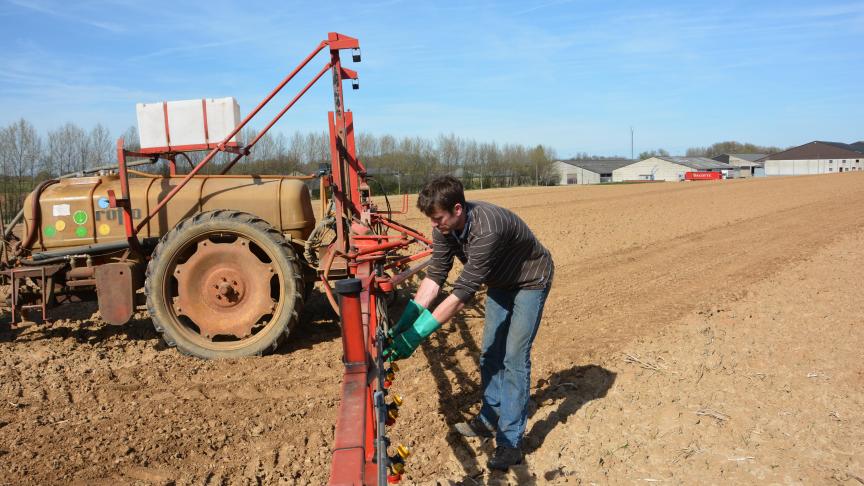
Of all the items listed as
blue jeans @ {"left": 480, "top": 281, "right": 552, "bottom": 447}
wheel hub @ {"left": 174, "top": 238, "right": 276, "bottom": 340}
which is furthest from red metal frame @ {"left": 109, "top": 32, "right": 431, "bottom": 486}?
blue jeans @ {"left": 480, "top": 281, "right": 552, "bottom": 447}

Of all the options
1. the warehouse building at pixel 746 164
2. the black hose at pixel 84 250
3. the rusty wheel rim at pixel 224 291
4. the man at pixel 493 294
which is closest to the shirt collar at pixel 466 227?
the man at pixel 493 294

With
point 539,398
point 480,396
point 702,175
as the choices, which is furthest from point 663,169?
point 480,396

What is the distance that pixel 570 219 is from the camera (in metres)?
17.4

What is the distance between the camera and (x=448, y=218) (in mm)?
3354

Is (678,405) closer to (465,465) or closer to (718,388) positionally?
(718,388)

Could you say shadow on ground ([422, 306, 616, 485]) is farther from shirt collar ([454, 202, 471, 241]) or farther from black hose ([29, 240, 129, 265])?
black hose ([29, 240, 129, 265])

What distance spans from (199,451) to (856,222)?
16.3m

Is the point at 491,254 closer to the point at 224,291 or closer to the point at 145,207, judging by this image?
the point at 224,291

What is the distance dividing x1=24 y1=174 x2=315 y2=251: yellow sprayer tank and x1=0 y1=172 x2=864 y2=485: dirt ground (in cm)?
106

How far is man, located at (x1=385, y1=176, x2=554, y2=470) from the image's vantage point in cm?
329

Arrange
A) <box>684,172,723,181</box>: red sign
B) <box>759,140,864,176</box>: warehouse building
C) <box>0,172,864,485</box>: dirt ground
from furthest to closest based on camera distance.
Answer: <box>759,140,864,176</box>: warehouse building, <box>684,172,723,181</box>: red sign, <box>0,172,864,485</box>: dirt ground

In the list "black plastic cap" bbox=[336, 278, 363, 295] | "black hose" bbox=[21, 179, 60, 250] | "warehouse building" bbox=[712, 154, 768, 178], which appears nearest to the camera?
"black plastic cap" bbox=[336, 278, 363, 295]

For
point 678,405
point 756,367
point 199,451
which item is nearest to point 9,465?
point 199,451

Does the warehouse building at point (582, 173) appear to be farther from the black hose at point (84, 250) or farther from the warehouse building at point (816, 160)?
the black hose at point (84, 250)
